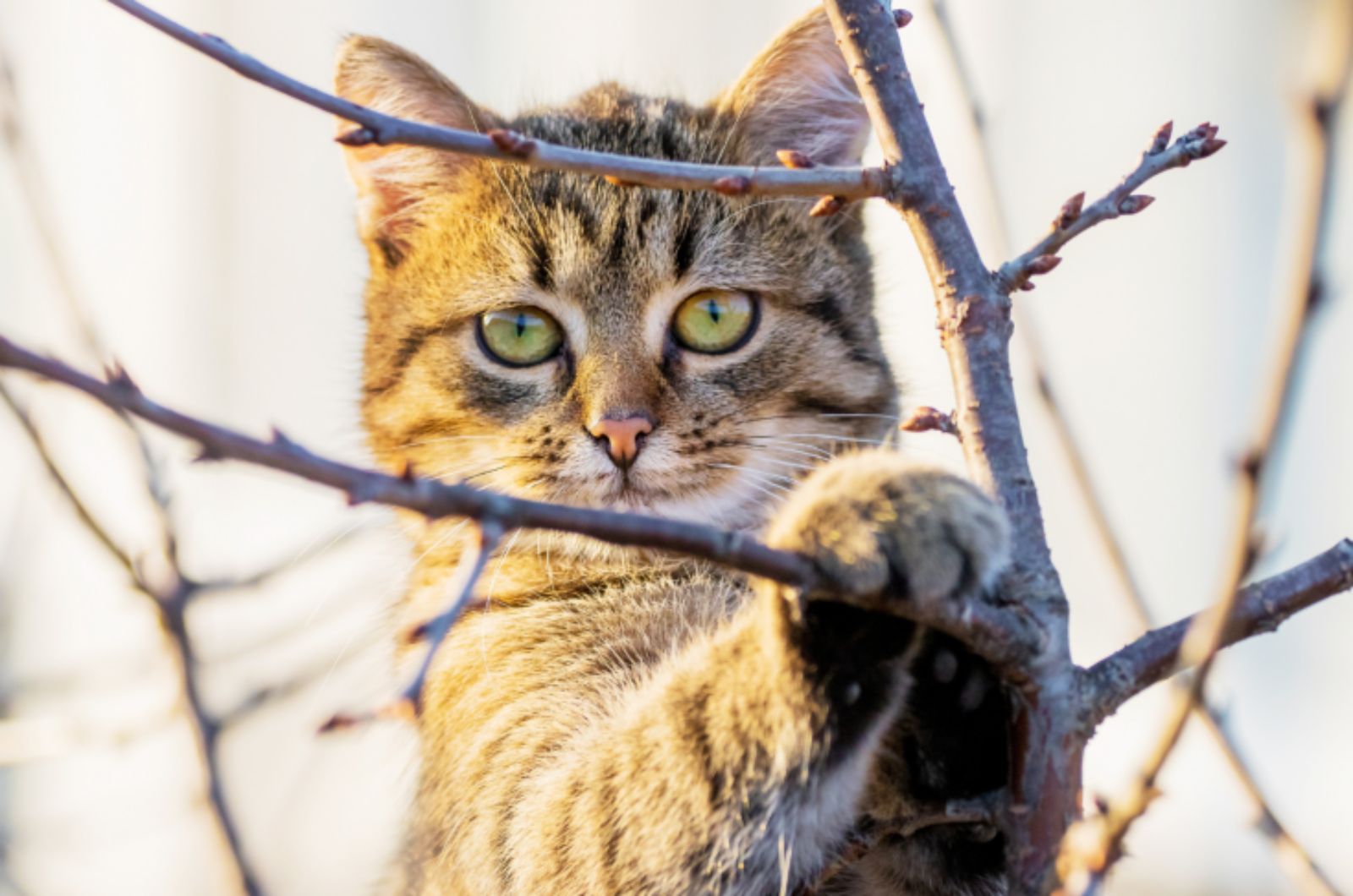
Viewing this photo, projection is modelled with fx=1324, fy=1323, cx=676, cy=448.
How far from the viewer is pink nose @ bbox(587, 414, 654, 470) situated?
2602 millimetres

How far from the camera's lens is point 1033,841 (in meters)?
1.54

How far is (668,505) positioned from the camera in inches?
105

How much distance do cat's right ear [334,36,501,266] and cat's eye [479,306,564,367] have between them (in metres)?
0.44

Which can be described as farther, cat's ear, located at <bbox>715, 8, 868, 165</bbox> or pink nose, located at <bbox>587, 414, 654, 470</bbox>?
cat's ear, located at <bbox>715, 8, 868, 165</bbox>

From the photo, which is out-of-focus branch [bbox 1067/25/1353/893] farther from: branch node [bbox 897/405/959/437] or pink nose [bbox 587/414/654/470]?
pink nose [bbox 587/414/654/470]

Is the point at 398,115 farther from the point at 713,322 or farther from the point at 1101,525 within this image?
the point at 1101,525

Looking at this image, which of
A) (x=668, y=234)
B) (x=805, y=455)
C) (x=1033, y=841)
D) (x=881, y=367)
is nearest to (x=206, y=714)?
(x=1033, y=841)

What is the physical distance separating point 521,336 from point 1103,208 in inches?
59.6

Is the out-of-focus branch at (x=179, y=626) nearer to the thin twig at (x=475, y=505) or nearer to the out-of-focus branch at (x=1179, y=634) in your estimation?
the thin twig at (x=475, y=505)

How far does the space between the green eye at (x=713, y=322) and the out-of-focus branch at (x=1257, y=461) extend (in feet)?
5.97

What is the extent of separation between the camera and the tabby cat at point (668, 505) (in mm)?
1738

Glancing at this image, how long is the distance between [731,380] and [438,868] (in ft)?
3.75

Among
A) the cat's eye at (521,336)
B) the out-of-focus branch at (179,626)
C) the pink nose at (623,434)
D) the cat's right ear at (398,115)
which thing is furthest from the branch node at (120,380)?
the cat's right ear at (398,115)

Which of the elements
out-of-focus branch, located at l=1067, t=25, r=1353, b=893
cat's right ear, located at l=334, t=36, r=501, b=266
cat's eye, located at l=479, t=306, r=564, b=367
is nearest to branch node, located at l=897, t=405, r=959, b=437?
out-of-focus branch, located at l=1067, t=25, r=1353, b=893
